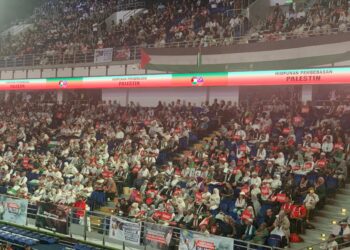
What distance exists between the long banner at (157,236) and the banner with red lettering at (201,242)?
1.31 feet

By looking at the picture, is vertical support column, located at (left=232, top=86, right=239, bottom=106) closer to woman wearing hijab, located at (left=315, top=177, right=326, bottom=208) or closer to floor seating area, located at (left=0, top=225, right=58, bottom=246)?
woman wearing hijab, located at (left=315, top=177, right=326, bottom=208)

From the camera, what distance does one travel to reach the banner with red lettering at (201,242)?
1045 centimetres

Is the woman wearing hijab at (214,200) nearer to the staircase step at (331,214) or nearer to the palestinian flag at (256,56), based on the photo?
the staircase step at (331,214)

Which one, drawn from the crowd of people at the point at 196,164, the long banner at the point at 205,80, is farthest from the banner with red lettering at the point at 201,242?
the long banner at the point at 205,80

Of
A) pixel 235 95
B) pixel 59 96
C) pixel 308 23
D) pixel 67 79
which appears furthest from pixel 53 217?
pixel 59 96

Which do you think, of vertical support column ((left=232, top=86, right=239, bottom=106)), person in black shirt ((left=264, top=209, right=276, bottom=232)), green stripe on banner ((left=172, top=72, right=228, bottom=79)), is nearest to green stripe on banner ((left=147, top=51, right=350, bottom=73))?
green stripe on banner ((left=172, top=72, right=228, bottom=79))

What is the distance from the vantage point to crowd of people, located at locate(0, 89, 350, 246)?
39.6 ft

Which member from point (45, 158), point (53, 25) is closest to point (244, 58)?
point (45, 158)

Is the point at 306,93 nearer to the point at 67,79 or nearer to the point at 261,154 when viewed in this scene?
the point at 261,154

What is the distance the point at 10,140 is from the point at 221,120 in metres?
9.56

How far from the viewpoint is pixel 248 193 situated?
12.6 metres

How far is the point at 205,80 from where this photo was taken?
1866 centimetres

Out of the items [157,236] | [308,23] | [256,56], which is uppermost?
[308,23]

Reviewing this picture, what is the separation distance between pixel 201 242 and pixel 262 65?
7.94m
